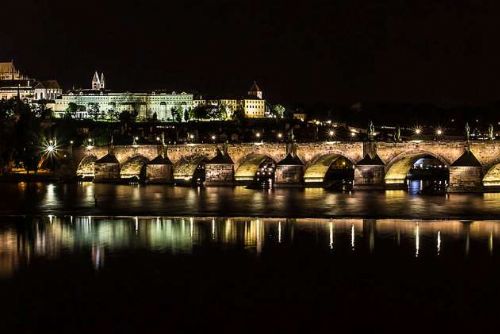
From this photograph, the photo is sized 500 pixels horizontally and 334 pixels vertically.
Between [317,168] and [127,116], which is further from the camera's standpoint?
[127,116]

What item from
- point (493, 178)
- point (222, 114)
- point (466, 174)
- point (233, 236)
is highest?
point (222, 114)

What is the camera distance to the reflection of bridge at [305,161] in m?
48.4

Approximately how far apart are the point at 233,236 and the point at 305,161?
28.8 metres

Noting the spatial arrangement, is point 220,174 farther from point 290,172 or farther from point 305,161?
point 305,161

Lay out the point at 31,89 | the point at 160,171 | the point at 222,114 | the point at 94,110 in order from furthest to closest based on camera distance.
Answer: the point at 31,89 → the point at 94,110 → the point at 222,114 → the point at 160,171

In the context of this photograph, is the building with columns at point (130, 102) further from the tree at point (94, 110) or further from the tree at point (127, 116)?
the tree at point (127, 116)

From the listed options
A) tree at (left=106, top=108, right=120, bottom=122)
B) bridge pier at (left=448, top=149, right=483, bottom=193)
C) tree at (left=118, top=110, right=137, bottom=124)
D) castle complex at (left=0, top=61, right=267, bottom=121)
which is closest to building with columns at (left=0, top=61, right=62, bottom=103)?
castle complex at (left=0, top=61, right=267, bottom=121)

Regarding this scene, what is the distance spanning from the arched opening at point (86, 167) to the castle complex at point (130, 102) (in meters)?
92.8

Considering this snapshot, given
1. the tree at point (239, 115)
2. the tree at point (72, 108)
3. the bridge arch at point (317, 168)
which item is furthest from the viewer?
the tree at point (72, 108)

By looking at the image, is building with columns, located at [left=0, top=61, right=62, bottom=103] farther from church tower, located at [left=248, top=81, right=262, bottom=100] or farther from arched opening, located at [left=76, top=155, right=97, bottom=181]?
arched opening, located at [left=76, top=155, right=97, bottom=181]

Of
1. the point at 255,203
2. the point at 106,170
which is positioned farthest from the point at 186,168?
the point at 255,203

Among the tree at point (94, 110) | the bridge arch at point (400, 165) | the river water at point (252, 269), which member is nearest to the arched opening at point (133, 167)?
the bridge arch at point (400, 165)

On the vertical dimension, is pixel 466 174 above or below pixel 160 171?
below

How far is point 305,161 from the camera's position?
58625 mm
